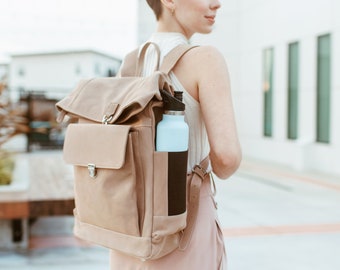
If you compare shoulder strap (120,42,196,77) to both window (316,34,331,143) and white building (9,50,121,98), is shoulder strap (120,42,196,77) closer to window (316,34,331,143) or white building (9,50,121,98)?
window (316,34,331,143)

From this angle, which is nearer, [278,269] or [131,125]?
[131,125]

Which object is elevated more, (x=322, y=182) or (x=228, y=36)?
(x=228, y=36)

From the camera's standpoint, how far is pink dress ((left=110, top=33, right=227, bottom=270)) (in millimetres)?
1521

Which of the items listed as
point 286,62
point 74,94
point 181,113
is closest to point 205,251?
point 181,113

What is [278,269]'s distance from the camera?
4.60 meters

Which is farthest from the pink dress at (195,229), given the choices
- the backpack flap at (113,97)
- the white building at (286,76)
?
the white building at (286,76)

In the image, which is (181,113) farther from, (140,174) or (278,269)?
(278,269)

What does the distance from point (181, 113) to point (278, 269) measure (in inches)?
139

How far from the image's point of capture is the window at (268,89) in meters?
15.2

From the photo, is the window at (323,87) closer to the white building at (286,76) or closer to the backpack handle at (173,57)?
the white building at (286,76)

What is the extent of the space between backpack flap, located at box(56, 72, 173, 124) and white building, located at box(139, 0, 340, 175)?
34.7 feet

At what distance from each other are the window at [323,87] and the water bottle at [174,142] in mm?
11127

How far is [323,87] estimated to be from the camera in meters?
12.3

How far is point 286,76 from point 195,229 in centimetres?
1306
